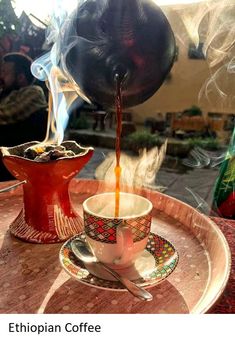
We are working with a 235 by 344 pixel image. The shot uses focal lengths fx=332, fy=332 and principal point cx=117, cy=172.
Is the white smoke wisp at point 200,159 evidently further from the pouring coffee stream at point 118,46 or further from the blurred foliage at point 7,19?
the pouring coffee stream at point 118,46

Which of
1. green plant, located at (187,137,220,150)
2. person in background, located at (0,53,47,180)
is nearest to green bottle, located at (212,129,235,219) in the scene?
person in background, located at (0,53,47,180)

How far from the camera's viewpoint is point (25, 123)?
225cm

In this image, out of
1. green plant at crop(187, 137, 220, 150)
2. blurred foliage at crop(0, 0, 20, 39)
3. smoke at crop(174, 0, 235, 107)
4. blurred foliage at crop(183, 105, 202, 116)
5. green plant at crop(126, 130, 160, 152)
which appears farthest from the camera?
blurred foliage at crop(183, 105, 202, 116)

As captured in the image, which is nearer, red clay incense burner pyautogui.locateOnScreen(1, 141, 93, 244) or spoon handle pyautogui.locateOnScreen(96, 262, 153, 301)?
Answer: spoon handle pyautogui.locateOnScreen(96, 262, 153, 301)

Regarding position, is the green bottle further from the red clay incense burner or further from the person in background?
the person in background

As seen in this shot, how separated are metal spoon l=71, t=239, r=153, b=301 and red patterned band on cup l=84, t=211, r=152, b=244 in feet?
0.17

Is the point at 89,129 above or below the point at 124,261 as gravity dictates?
below

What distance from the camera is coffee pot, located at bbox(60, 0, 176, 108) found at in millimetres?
738

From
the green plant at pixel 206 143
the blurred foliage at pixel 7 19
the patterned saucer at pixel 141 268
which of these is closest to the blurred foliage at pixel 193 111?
the green plant at pixel 206 143

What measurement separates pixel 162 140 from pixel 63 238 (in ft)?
14.5

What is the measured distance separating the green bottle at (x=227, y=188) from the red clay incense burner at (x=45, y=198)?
0.58 m


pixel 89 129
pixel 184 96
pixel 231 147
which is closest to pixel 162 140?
pixel 184 96

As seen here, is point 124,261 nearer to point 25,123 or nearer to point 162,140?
point 25,123
